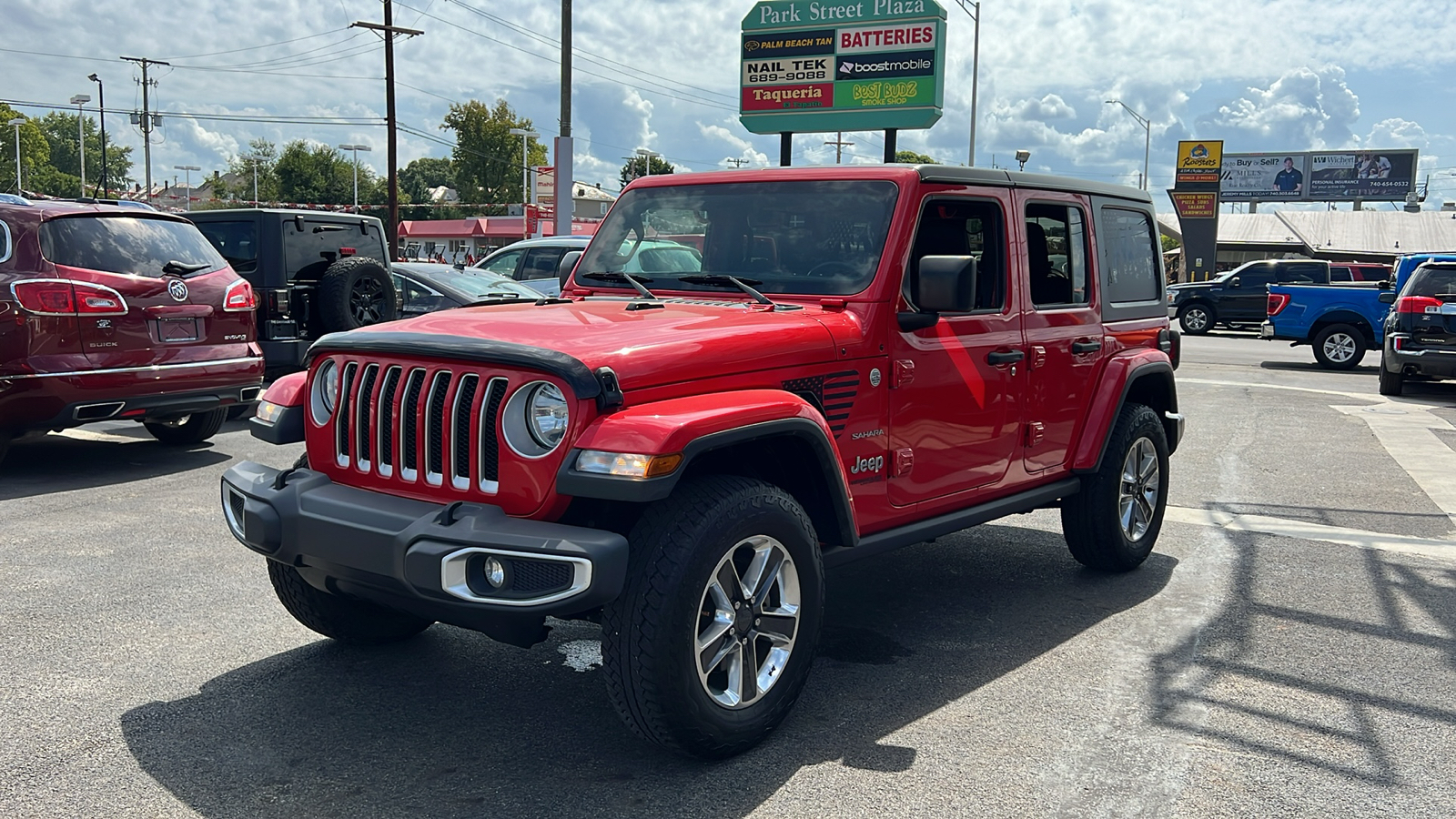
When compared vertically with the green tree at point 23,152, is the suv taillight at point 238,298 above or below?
below

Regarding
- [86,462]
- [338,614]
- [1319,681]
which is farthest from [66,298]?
[1319,681]

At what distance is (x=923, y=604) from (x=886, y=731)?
5.19 ft

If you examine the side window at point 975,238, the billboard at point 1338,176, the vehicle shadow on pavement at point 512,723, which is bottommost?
the vehicle shadow on pavement at point 512,723

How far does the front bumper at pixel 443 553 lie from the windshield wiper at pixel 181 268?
517 cm

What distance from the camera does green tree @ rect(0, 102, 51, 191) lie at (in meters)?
104

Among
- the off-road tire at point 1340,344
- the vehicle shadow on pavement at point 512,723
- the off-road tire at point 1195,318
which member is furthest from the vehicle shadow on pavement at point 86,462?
the off-road tire at point 1195,318

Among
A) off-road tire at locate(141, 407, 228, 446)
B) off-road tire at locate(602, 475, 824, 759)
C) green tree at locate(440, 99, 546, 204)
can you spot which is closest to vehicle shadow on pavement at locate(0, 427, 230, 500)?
off-road tire at locate(141, 407, 228, 446)

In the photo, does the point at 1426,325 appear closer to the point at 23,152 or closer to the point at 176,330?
the point at 176,330

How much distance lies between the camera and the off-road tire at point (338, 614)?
14.3 ft

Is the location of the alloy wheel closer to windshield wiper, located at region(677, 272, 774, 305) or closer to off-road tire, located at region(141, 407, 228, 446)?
windshield wiper, located at region(677, 272, 774, 305)

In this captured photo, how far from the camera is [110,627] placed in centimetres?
485

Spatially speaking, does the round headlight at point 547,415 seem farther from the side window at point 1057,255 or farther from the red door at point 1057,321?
the side window at point 1057,255

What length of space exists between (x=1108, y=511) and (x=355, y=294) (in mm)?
7357

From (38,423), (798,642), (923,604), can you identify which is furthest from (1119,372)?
(38,423)
